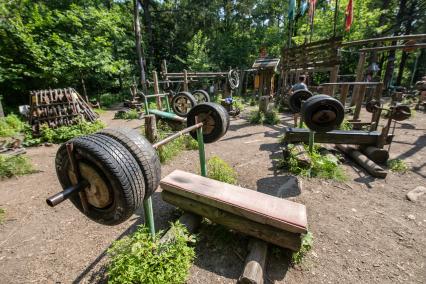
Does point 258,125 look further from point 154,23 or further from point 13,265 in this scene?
point 154,23

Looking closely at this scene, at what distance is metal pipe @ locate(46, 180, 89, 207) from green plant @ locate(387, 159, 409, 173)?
6.32 metres

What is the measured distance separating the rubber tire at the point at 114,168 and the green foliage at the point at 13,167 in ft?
16.2

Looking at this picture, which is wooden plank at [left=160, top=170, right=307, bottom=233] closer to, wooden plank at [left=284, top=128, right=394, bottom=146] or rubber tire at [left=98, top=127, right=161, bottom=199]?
rubber tire at [left=98, top=127, right=161, bottom=199]

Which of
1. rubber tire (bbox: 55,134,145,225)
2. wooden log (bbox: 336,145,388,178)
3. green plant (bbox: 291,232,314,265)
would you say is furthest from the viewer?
wooden log (bbox: 336,145,388,178)

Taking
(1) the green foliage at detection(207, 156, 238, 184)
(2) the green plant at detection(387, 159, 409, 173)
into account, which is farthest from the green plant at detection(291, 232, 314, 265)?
(2) the green plant at detection(387, 159, 409, 173)

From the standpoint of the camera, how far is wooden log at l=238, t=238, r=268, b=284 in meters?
2.10

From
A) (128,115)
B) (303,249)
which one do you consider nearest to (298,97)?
(303,249)

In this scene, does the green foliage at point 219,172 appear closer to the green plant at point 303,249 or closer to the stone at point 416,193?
the green plant at point 303,249

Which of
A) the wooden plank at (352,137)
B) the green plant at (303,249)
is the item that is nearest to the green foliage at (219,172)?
the green plant at (303,249)

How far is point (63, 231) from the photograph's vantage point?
3.23 metres

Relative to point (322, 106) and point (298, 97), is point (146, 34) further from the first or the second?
point (322, 106)

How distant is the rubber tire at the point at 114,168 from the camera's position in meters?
1.53

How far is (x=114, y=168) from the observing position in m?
1.52

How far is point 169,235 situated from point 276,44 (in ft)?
80.0
